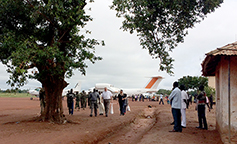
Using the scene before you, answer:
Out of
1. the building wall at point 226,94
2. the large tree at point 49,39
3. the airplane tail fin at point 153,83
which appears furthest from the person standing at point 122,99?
the airplane tail fin at point 153,83

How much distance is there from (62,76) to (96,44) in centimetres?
234

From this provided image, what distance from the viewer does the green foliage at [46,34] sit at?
984 cm

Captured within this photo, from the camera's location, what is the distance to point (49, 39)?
12.6 metres

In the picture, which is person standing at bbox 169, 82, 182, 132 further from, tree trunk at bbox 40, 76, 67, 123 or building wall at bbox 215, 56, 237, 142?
tree trunk at bbox 40, 76, 67, 123

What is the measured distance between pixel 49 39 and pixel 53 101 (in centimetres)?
339

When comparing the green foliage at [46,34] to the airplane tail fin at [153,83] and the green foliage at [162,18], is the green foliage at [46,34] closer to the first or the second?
the green foliage at [162,18]

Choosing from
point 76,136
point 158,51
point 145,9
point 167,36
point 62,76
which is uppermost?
point 145,9

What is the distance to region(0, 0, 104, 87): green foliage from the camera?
32.3 ft

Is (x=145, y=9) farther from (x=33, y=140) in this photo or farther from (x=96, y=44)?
(x=33, y=140)

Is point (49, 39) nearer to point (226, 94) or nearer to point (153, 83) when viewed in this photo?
point (226, 94)

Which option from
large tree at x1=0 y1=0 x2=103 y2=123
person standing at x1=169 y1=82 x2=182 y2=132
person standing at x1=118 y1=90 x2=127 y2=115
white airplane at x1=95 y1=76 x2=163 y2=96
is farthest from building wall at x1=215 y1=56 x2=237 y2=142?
white airplane at x1=95 y1=76 x2=163 y2=96

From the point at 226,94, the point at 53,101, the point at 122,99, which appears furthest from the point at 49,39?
the point at 226,94

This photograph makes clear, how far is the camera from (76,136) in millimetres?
8531

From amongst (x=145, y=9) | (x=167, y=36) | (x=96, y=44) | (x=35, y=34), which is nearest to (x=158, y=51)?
(x=167, y=36)
